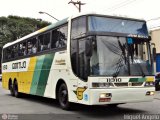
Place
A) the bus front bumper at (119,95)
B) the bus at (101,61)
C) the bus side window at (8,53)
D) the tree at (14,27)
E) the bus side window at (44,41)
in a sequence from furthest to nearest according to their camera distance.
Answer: the tree at (14,27)
the bus side window at (8,53)
the bus side window at (44,41)
the bus at (101,61)
the bus front bumper at (119,95)

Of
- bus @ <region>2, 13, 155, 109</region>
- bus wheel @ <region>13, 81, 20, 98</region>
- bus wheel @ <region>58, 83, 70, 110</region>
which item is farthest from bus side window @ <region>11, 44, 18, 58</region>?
bus wheel @ <region>58, 83, 70, 110</region>

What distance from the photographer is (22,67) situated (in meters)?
18.4

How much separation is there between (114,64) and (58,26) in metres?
3.53

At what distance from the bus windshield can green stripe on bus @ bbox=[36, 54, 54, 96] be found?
319 centimetres

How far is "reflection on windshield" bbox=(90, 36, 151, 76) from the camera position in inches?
436

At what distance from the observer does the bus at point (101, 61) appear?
11016 mm

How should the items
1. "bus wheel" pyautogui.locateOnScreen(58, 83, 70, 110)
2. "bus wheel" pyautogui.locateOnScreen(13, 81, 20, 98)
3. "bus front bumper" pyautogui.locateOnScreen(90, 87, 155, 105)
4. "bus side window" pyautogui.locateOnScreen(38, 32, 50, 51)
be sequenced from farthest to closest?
"bus wheel" pyautogui.locateOnScreen(13, 81, 20, 98) → "bus side window" pyautogui.locateOnScreen(38, 32, 50, 51) → "bus wheel" pyautogui.locateOnScreen(58, 83, 70, 110) → "bus front bumper" pyautogui.locateOnScreen(90, 87, 155, 105)

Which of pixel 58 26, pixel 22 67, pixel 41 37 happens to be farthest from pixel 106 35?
pixel 22 67

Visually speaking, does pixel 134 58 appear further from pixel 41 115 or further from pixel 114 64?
pixel 41 115

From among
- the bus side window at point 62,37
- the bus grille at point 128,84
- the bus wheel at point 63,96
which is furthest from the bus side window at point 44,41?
the bus grille at point 128,84

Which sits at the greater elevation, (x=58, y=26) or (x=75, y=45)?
(x=58, y=26)

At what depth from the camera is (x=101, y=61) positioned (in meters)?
11.1

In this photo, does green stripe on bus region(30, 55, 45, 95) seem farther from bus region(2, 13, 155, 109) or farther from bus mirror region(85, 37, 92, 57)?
bus mirror region(85, 37, 92, 57)

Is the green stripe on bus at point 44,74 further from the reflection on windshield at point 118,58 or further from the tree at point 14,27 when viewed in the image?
the tree at point 14,27
